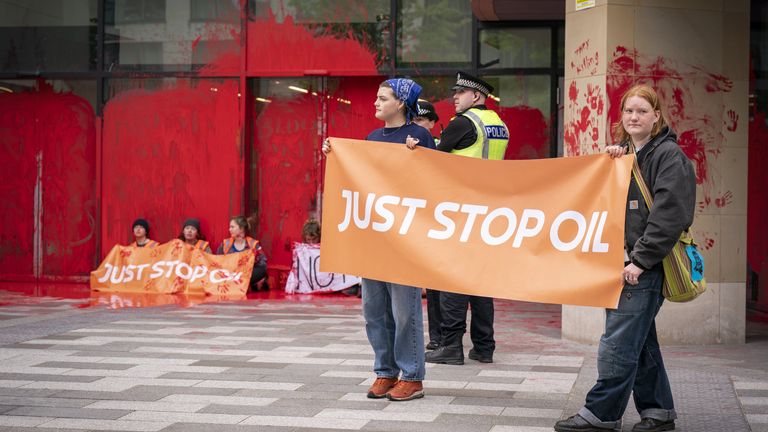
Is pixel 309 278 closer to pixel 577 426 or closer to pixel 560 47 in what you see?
pixel 560 47

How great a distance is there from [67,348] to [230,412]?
3173 mm

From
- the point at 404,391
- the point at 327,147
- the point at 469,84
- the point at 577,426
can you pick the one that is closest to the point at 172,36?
the point at 469,84

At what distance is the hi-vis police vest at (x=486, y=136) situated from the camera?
28.3ft

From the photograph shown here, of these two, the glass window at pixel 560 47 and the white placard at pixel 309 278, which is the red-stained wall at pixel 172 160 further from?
the glass window at pixel 560 47

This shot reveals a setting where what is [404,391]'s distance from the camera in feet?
23.0

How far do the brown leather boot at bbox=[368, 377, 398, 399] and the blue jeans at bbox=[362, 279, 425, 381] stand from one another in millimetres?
29

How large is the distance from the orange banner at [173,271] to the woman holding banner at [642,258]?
8.86 metres

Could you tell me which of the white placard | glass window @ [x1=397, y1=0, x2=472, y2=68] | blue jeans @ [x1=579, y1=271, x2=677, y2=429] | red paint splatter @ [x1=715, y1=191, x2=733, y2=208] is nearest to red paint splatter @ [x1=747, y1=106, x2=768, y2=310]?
red paint splatter @ [x1=715, y1=191, x2=733, y2=208]

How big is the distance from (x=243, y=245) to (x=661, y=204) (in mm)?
10030

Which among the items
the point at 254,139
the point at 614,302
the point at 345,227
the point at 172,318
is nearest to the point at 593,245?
the point at 614,302

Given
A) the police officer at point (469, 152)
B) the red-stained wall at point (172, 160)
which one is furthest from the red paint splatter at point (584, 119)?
the red-stained wall at point (172, 160)

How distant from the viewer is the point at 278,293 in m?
15.0

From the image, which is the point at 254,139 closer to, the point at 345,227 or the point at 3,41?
the point at 3,41

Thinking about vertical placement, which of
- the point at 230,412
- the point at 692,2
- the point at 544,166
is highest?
the point at 692,2
